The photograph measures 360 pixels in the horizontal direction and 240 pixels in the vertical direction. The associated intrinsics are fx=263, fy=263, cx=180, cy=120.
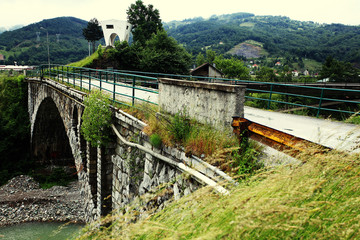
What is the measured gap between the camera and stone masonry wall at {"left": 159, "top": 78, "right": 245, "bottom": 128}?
434 cm

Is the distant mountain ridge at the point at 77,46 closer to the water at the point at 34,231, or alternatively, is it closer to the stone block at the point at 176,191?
the water at the point at 34,231

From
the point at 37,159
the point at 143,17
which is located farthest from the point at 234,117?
the point at 143,17

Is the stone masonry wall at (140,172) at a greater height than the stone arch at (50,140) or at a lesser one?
greater

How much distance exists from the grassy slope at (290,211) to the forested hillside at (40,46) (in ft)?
207

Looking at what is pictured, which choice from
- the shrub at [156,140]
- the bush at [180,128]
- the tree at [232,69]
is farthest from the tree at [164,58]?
the bush at [180,128]

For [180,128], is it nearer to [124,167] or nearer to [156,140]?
[156,140]

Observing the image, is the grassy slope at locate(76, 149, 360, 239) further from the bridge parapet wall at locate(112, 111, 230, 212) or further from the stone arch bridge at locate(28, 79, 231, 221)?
the bridge parapet wall at locate(112, 111, 230, 212)

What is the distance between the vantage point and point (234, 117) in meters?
4.22

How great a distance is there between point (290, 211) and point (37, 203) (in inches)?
817

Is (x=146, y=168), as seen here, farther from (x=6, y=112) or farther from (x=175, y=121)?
(x=6, y=112)

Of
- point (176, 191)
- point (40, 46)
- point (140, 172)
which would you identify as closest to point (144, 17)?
point (140, 172)

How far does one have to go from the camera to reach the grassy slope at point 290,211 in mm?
1987

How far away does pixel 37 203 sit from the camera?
18.7 m

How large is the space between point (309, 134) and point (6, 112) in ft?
92.3
